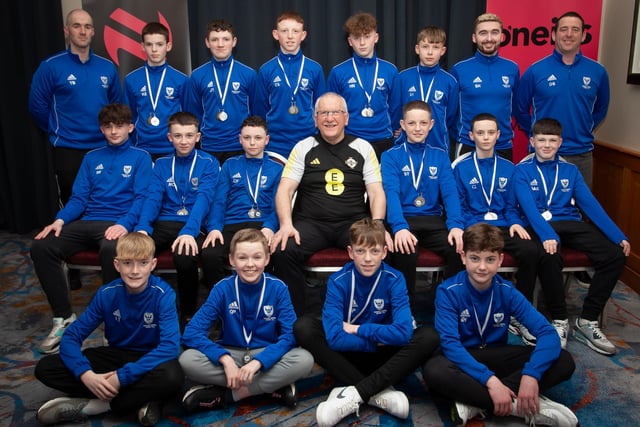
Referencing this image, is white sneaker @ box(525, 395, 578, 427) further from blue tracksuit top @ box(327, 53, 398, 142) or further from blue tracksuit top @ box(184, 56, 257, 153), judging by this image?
blue tracksuit top @ box(184, 56, 257, 153)

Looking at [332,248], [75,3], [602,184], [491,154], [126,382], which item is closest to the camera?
[126,382]

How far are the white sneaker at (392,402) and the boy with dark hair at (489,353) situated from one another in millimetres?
147

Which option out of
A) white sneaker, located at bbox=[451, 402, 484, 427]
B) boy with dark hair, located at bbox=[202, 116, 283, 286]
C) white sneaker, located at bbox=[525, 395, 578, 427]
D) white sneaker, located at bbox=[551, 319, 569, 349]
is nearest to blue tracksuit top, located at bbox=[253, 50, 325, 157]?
boy with dark hair, located at bbox=[202, 116, 283, 286]

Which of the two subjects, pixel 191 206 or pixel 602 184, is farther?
pixel 602 184

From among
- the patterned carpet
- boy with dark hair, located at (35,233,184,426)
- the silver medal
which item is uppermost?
the silver medal

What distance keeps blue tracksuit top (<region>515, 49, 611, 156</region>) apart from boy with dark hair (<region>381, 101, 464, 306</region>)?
971 millimetres

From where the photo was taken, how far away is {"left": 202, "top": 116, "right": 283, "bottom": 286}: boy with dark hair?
3.52m

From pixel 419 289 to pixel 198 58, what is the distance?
8.22 ft

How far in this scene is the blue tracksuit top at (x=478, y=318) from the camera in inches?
101

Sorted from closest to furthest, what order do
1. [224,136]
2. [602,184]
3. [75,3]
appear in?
[224,136], [602,184], [75,3]

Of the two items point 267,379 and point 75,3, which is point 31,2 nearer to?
point 75,3

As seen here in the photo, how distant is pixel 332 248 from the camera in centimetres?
338

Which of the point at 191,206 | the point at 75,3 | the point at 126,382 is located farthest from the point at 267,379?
the point at 75,3

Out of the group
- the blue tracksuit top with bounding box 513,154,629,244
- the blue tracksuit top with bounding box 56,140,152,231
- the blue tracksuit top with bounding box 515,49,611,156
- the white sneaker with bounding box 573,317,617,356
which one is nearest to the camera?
the white sneaker with bounding box 573,317,617,356
